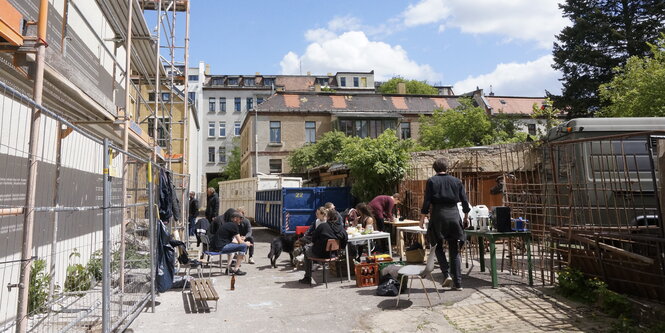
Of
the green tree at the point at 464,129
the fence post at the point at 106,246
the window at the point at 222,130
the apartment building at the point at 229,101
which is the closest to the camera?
the fence post at the point at 106,246

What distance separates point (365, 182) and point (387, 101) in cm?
2438

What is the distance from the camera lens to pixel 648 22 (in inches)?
933

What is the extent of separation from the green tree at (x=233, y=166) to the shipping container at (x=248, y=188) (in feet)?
72.3

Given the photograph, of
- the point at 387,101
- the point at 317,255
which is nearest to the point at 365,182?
the point at 317,255

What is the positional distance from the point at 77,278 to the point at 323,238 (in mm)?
3945

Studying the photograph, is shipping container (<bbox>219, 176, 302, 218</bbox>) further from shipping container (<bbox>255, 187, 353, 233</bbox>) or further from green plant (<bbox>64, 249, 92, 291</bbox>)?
green plant (<bbox>64, 249, 92, 291</bbox>)

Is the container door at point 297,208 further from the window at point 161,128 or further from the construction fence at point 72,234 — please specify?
the construction fence at point 72,234

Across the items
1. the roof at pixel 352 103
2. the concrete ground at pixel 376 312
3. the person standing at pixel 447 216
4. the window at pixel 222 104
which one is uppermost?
the window at pixel 222 104

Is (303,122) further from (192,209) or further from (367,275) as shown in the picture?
(367,275)

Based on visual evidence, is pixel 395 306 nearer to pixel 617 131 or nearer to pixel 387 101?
pixel 617 131

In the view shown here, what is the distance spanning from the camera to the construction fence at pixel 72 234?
4246 mm

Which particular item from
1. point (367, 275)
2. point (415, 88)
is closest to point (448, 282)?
point (367, 275)

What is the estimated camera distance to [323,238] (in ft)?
27.3

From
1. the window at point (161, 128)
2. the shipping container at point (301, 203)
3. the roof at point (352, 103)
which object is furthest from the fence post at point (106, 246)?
the roof at point (352, 103)
